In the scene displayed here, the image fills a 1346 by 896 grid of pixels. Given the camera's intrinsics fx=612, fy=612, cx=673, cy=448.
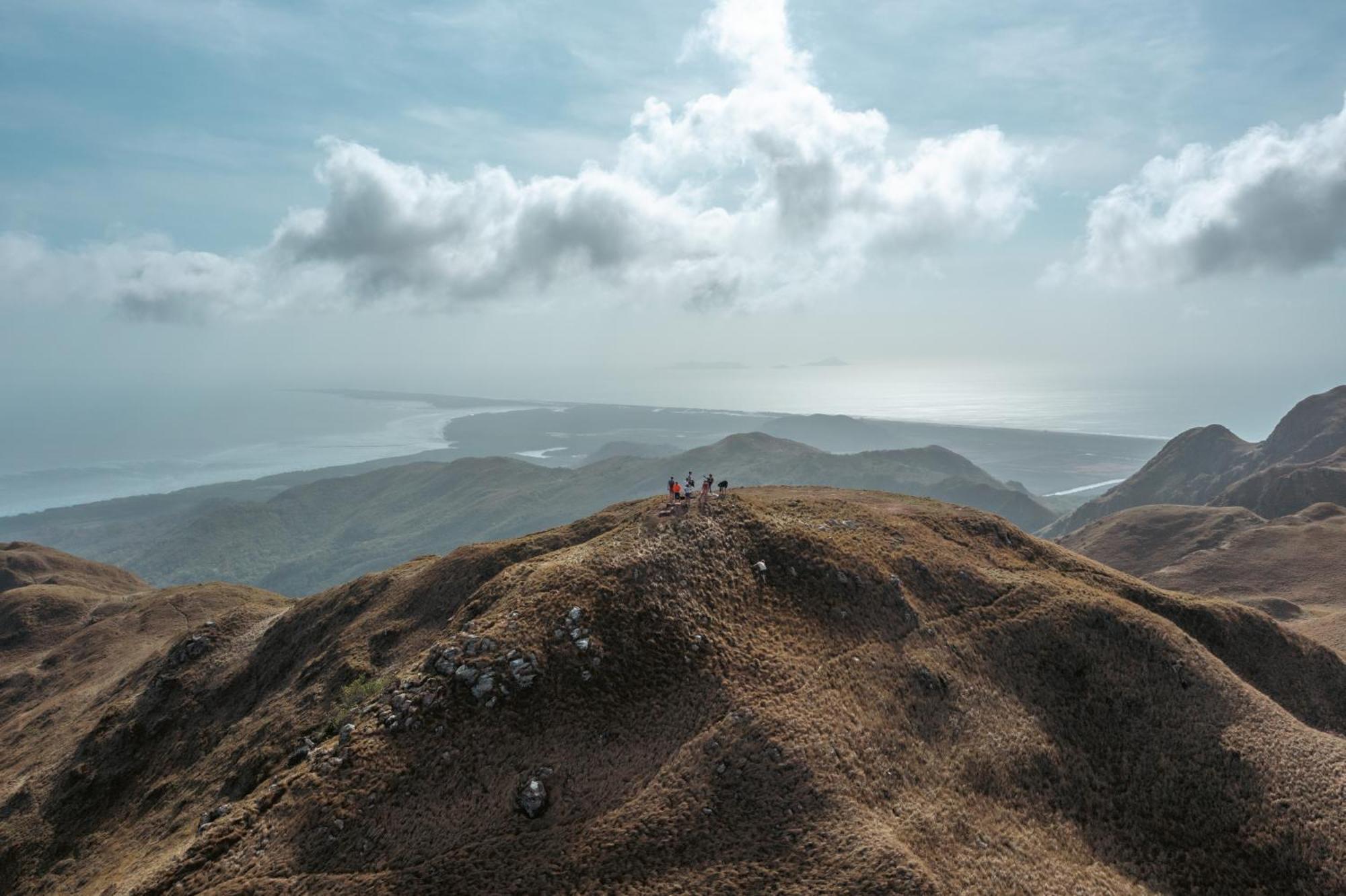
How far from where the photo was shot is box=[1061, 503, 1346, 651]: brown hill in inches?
4213

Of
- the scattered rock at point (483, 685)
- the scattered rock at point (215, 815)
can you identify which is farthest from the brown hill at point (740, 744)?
the scattered rock at point (215, 815)

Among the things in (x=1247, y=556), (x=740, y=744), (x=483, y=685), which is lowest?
(x=1247, y=556)

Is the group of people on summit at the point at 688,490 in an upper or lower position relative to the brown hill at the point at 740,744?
upper

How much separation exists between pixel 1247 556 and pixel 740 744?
521 ft

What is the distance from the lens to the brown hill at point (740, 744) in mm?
29875

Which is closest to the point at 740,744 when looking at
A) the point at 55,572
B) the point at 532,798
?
the point at 532,798

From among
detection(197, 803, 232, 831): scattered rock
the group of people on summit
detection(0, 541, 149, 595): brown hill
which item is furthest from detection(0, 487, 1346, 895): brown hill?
detection(0, 541, 149, 595): brown hill

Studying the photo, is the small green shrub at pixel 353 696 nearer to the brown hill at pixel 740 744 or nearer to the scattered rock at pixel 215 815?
the brown hill at pixel 740 744

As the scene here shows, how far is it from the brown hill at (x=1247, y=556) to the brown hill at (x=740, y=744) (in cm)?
5479

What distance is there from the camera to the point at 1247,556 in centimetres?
13450

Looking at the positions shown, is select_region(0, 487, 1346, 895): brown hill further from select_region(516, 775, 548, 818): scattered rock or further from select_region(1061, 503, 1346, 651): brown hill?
select_region(1061, 503, 1346, 651): brown hill

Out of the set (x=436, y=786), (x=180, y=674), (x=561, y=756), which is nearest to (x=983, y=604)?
(x=561, y=756)

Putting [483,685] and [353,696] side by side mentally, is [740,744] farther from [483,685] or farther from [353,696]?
[353,696]

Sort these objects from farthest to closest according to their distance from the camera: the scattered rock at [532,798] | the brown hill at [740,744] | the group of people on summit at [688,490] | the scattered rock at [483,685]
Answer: the group of people on summit at [688,490] → the scattered rock at [483,685] → the scattered rock at [532,798] → the brown hill at [740,744]
